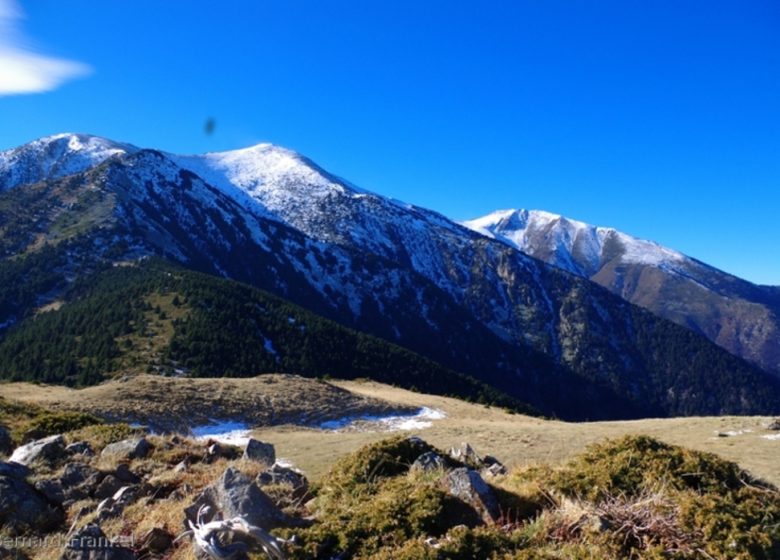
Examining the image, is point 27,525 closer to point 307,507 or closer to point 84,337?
point 307,507

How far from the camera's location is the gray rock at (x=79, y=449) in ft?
41.5

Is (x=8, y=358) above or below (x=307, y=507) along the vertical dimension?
below

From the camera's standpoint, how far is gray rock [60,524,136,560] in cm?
668

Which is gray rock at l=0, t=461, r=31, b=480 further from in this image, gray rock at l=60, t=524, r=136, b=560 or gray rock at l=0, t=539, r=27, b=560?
gray rock at l=60, t=524, r=136, b=560

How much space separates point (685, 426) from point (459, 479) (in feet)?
96.8

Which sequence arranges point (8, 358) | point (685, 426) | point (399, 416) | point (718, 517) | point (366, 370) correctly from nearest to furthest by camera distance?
point (718, 517)
point (685, 426)
point (399, 416)
point (8, 358)
point (366, 370)

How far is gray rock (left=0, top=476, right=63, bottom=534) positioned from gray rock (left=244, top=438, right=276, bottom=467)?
394 cm

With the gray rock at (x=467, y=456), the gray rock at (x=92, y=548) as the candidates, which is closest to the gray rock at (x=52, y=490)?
the gray rock at (x=92, y=548)

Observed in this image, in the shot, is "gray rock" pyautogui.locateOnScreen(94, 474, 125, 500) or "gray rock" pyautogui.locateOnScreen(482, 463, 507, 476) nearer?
"gray rock" pyautogui.locateOnScreen(94, 474, 125, 500)

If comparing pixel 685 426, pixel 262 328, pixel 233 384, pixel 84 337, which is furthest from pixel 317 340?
pixel 685 426

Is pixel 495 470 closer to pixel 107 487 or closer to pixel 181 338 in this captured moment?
pixel 107 487

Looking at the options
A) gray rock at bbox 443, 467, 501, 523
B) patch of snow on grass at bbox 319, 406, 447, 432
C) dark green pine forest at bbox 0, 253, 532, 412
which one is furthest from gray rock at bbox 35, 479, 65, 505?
dark green pine forest at bbox 0, 253, 532, 412

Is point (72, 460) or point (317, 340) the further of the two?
point (317, 340)

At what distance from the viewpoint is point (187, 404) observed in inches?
1516
